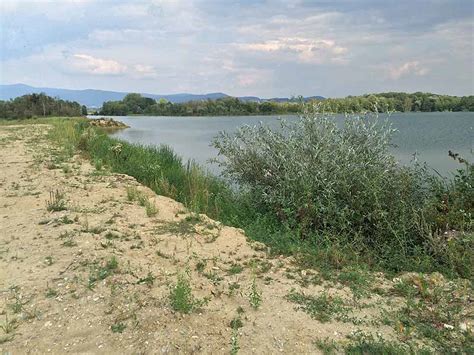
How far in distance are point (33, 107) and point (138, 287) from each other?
187 feet

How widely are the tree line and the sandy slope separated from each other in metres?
51.5

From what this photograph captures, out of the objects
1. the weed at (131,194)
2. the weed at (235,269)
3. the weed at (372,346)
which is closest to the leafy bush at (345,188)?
the weed at (235,269)

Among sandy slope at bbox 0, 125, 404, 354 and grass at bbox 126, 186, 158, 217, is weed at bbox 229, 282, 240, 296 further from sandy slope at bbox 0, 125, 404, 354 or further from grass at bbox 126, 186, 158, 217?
grass at bbox 126, 186, 158, 217

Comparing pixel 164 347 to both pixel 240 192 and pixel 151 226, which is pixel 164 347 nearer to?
pixel 151 226

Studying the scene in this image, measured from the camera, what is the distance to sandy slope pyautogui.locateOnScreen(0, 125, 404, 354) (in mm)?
3465

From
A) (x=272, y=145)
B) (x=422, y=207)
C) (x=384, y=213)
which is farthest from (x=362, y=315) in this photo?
(x=272, y=145)

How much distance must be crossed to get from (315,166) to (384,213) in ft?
4.58

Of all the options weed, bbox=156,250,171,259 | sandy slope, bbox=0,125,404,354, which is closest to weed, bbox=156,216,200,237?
sandy slope, bbox=0,125,404,354

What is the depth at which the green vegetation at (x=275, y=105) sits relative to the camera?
9.26m

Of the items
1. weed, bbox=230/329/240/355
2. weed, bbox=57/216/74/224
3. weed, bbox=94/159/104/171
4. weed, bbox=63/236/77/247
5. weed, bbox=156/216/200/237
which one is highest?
weed, bbox=94/159/104/171

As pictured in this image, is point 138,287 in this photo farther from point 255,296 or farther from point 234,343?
point 234,343

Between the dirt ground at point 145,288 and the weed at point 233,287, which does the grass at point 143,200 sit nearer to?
the dirt ground at point 145,288

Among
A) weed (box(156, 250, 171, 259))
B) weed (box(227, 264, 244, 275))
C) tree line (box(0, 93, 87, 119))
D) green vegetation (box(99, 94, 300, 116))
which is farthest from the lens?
green vegetation (box(99, 94, 300, 116))

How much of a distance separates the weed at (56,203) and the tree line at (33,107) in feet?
162
